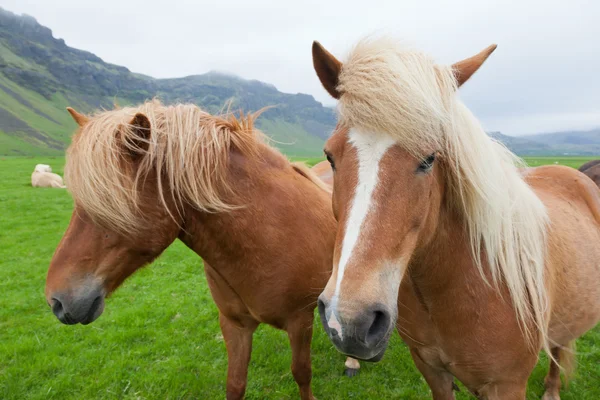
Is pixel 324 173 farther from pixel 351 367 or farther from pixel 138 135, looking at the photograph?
pixel 138 135

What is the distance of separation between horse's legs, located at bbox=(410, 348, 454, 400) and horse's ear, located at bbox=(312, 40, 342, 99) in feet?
5.92

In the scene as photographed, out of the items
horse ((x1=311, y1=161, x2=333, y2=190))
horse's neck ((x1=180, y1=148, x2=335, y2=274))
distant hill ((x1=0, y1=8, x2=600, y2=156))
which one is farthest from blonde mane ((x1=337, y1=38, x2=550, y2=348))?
distant hill ((x1=0, y1=8, x2=600, y2=156))

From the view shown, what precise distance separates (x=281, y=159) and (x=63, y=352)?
3.92 metres

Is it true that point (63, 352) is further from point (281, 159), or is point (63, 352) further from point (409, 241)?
point (409, 241)

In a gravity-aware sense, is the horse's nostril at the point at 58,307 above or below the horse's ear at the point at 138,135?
below

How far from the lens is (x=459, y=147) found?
149 centimetres

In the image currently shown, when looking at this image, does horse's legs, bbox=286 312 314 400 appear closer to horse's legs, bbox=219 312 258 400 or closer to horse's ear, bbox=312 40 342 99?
horse's legs, bbox=219 312 258 400

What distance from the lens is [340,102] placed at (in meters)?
1.60

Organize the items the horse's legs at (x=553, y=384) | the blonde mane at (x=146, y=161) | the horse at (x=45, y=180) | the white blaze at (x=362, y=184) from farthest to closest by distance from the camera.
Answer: the horse at (x=45, y=180), the horse's legs at (x=553, y=384), the blonde mane at (x=146, y=161), the white blaze at (x=362, y=184)

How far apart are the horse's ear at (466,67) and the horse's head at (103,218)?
162 cm

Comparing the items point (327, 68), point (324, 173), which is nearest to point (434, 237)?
point (327, 68)

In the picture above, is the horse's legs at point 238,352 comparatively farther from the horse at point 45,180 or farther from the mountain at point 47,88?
the mountain at point 47,88

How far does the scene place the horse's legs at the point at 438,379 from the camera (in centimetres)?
238

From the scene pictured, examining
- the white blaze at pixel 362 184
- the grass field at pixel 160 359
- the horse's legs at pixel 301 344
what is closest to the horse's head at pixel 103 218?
the white blaze at pixel 362 184
